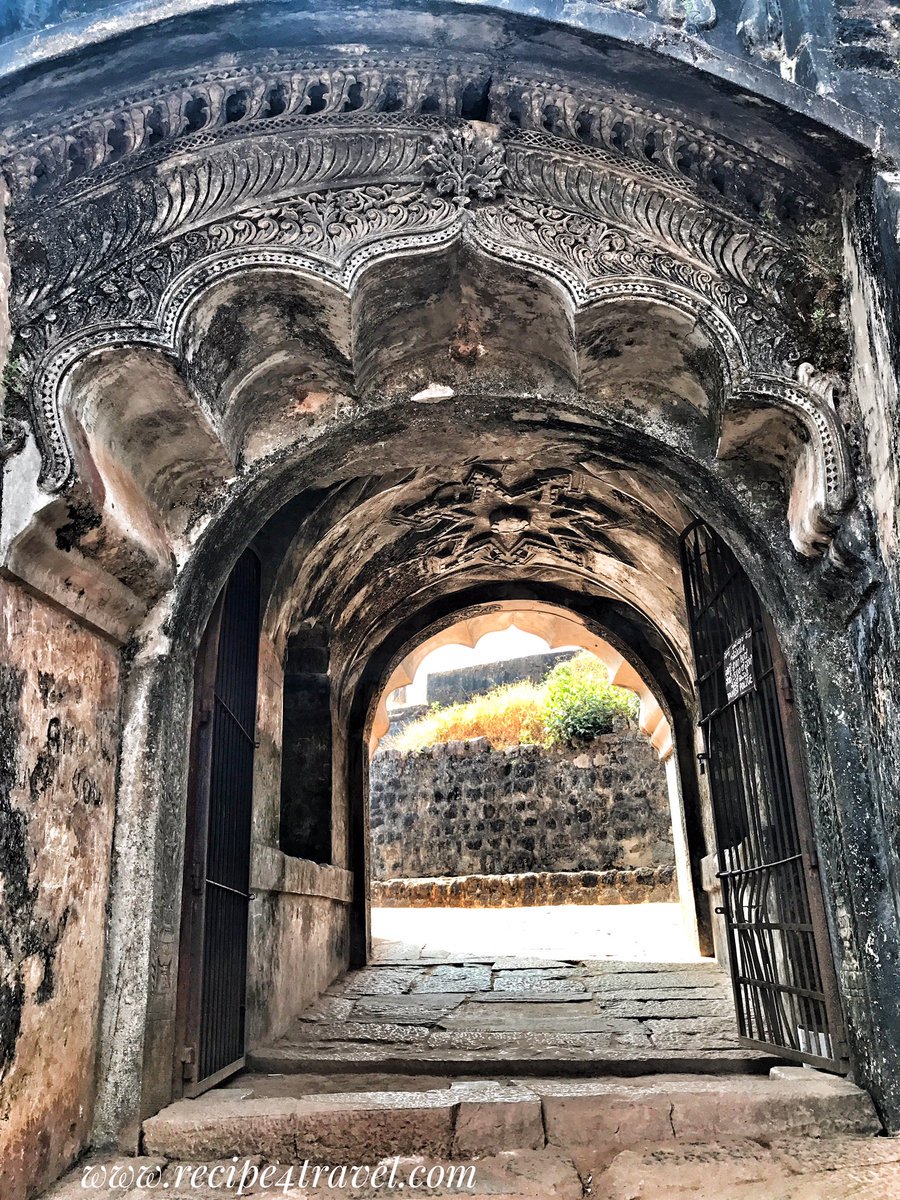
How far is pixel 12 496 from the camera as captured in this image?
2861mm

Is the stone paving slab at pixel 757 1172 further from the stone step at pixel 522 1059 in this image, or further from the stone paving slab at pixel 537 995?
the stone paving slab at pixel 537 995

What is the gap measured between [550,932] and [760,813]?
20.0ft

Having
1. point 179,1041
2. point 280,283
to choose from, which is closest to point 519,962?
point 179,1041

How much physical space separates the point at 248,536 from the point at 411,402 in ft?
2.97

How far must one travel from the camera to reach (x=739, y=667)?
4184mm

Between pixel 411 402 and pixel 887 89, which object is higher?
pixel 887 89

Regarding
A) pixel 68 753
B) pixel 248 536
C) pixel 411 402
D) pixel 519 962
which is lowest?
pixel 519 962

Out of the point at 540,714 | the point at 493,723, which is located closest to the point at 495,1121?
the point at 540,714

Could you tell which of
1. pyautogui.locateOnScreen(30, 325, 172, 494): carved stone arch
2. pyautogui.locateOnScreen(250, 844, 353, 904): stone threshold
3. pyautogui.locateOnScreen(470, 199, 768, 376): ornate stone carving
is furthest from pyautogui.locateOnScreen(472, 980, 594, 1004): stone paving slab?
pyautogui.locateOnScreen(30, 325, 172, 494): carved stone arch

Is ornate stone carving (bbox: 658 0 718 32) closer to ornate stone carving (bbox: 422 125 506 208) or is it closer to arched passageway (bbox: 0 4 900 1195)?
arched passageway (bbox: 0 4 900 1195)

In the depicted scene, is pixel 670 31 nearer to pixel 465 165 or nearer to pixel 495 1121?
pixel 465 165

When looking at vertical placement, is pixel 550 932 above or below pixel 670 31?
below

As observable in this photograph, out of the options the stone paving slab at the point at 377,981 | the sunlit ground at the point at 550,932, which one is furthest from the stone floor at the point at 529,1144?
the sunlit ground at the point at 550,932

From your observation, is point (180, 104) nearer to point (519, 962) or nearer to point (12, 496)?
point (12, 496)
